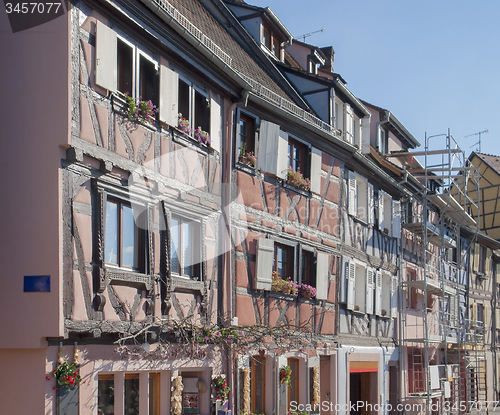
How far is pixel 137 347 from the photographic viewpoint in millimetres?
10281

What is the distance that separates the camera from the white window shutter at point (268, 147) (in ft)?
47.1

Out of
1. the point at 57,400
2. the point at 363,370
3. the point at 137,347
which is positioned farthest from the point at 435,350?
the point at 57,400

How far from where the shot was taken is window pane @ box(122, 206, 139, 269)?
10188mm

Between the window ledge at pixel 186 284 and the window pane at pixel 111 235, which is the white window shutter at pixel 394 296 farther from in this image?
the window pane at pixel 111 235

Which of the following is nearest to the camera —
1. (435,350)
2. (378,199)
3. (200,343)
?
(200,343)

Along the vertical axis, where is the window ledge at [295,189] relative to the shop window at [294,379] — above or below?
above

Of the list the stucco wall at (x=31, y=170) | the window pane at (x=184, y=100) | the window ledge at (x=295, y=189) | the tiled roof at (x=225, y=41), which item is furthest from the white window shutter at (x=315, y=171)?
the stucco wall at (x=31, y=170)

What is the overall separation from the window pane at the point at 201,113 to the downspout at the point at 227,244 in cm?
63

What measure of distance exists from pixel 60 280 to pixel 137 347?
2.03 meters

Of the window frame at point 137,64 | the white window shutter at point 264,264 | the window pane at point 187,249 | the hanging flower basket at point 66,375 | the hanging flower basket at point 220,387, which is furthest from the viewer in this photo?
the white window shutter at point 264,264

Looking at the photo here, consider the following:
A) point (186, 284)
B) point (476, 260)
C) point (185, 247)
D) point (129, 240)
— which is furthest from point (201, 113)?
point (476, 260)

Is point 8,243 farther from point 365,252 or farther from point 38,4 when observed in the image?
point 365,252

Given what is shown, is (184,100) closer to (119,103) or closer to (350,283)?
(119,103)

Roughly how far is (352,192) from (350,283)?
2256 mm
